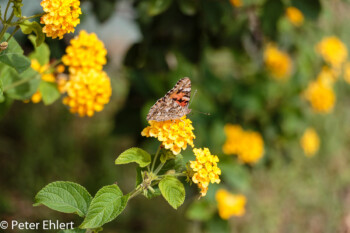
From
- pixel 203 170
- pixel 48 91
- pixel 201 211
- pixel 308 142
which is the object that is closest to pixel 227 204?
pixel 201 211

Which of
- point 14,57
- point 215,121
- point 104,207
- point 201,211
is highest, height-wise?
point 215,121

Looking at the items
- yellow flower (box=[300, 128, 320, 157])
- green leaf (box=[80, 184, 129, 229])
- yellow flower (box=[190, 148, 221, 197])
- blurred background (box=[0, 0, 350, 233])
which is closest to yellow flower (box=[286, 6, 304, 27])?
blurred background (box=[0, 0, 350, 233])

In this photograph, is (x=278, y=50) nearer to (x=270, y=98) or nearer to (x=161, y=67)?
(x=270, y=98)

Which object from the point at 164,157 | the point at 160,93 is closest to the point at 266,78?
the point at 160,93

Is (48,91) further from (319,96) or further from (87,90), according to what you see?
(319,96)

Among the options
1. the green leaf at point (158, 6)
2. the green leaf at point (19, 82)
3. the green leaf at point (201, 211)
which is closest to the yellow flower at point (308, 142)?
the green leaf at point (201, 211)

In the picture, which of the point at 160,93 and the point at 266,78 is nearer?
the point at 160,93
